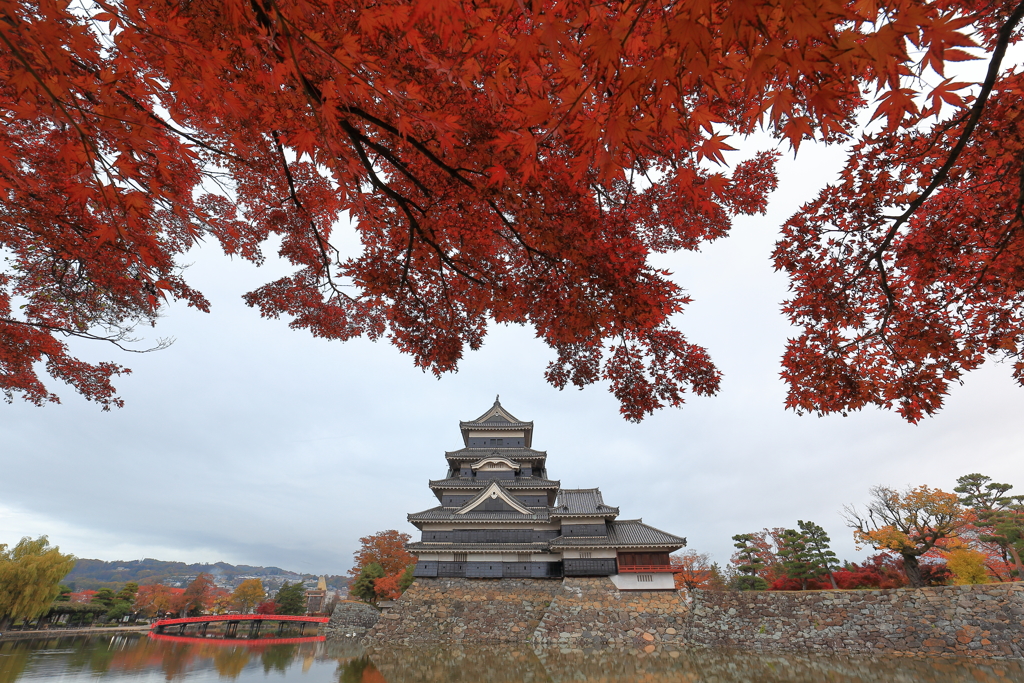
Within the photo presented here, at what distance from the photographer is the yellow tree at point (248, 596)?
3972 cm

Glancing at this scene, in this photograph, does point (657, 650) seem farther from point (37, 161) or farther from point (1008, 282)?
point (37, 161)

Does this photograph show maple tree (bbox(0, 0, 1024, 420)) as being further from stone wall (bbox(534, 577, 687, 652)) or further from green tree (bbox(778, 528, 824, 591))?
green tree (bbox(778, 528, 824, 591))

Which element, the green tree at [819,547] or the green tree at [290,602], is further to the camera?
the green tree at [290,602]

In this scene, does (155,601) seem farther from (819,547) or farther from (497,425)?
(819,547)

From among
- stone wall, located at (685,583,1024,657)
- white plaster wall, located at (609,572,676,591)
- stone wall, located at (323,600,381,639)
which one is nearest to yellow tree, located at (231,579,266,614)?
stone wall, located at (323,600,381,639)

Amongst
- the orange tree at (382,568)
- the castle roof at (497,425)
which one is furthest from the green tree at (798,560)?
the orange tree at (382,568)

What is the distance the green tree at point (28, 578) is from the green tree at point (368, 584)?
15.8 meters

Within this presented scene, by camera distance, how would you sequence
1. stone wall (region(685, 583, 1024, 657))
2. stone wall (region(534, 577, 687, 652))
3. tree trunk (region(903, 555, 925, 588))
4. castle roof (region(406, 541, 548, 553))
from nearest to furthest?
1. stone wall (region(685, 583, 1024, 657))
2. stone wall (region(534, 577, 687, 652))
3. tree trunk (region(903, 555, 925, 588))
4. castle roof (region(406, 541, 548, 553))

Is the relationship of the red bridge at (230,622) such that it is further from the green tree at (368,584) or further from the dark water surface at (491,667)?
the dark water surface at (491,667)

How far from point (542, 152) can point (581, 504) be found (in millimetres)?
20159

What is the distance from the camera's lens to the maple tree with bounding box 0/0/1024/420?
5.65 feet

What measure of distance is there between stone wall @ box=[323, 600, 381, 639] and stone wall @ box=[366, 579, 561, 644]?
20.2 ft

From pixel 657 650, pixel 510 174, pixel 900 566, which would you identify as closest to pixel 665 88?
pixel 510 174

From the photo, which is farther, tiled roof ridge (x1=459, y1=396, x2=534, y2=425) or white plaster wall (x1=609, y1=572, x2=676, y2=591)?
tiled roof ridge (x1=459, y1=396, x2=534, y2=425)
